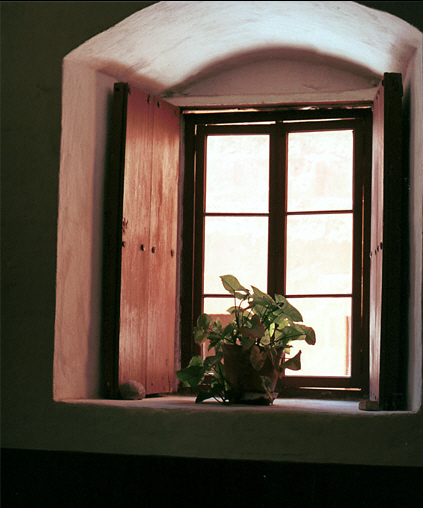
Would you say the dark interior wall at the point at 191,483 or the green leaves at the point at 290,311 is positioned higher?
the green leaves at the point at 290,311

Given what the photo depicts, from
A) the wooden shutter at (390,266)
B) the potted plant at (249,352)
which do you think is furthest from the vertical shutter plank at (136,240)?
the wooden shutter at (390,266)

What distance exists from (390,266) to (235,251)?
2.93ft

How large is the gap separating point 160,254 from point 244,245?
15.5 inches

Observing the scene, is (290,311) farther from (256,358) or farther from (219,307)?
(219,307)

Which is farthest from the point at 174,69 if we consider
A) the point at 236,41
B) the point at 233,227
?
the point at 233,227

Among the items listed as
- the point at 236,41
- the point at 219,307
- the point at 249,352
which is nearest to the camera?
the point at 249,352

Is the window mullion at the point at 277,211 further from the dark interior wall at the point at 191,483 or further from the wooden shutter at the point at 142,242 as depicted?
the dark interior wall at the point at 191,483

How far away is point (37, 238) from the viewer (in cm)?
279

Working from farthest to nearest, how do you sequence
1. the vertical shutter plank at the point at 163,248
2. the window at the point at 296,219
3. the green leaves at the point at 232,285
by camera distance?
1. the window at the point at 296,219
2. the vertical shutter plank at the point at 163,248
3. the green leaves at the point at 232,285

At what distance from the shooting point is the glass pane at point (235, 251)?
11.1 feet

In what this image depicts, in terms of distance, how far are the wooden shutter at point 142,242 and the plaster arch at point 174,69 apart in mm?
81

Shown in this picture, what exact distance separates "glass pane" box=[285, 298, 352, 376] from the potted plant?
1.34 feet

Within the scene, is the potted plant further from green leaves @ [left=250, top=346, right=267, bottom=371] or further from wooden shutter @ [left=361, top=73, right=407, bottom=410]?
wooden shutter @ [left=361, top=73, right=407, bottom=410]

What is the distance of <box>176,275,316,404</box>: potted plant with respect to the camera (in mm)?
2768
